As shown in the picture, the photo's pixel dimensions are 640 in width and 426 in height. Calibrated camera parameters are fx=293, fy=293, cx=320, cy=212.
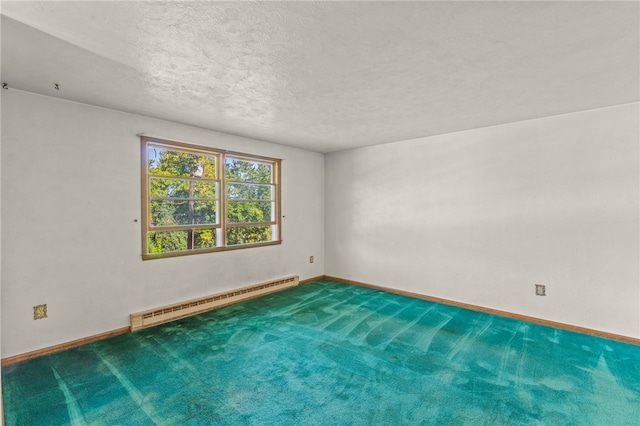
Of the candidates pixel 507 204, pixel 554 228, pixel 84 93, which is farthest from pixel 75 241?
pixel 554 228

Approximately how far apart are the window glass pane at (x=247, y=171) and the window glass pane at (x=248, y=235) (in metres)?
0.79

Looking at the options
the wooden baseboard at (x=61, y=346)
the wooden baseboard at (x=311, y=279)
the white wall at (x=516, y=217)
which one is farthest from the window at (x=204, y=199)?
the white wall at (x=516, y=217)

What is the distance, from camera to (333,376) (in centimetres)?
245

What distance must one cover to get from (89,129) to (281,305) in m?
3.16

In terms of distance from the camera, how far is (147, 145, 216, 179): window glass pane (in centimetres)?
Result: 371

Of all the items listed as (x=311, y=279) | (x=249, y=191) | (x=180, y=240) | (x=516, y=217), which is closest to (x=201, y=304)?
(x=180, y=240)

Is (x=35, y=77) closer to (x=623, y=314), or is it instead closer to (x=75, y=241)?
(x=75, y=241)

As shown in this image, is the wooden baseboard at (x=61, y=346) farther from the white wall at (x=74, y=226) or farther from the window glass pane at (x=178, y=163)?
the window glass pane at (x=178, y=163)

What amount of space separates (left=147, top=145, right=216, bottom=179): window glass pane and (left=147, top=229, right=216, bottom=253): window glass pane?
30.5 inches

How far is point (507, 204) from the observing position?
3.92 metres

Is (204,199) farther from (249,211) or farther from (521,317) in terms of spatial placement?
(521,317)

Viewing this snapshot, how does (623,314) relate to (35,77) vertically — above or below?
below

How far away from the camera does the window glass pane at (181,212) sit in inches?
146

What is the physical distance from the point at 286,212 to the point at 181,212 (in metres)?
1.86
